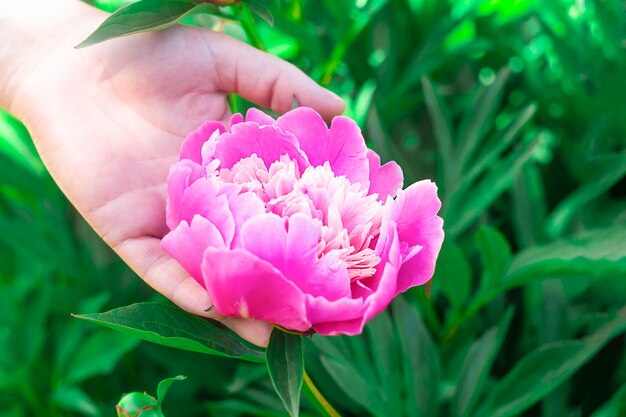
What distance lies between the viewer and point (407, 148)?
1027 millimetres

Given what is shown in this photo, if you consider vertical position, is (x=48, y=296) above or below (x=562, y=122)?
below

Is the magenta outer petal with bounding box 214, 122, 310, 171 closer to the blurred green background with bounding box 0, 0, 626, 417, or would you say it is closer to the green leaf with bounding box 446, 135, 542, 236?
the blurred green background with bounding box 0, 0, 626, 417

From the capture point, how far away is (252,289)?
46cm

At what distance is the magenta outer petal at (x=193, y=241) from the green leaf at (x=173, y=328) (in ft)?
0.12

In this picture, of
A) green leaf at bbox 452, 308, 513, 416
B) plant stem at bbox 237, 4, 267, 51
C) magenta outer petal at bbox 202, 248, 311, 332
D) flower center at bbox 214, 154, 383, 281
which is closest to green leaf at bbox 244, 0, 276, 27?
plant stem at bbox 237, 4, 267, 51

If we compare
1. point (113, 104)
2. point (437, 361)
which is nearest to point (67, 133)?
point (113, 104)

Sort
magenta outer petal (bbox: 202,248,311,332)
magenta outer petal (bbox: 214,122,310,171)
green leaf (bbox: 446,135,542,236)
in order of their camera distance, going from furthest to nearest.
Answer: green leaf (bbox: 446,135,542,236), magenta outer petal (bbox: 214,122,310,171), magenta outer petal (bbox: 202,248,311,332)

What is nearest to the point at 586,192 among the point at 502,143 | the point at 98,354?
the point at 502,143

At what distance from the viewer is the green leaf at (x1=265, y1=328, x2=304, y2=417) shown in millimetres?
460

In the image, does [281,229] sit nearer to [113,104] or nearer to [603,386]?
[113,104]

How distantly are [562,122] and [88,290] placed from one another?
0.73 m

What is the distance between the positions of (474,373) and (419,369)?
2.2 inches

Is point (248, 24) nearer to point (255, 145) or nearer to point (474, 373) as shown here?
point (255, 145)

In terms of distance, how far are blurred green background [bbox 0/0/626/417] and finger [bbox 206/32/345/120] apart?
0.04m
